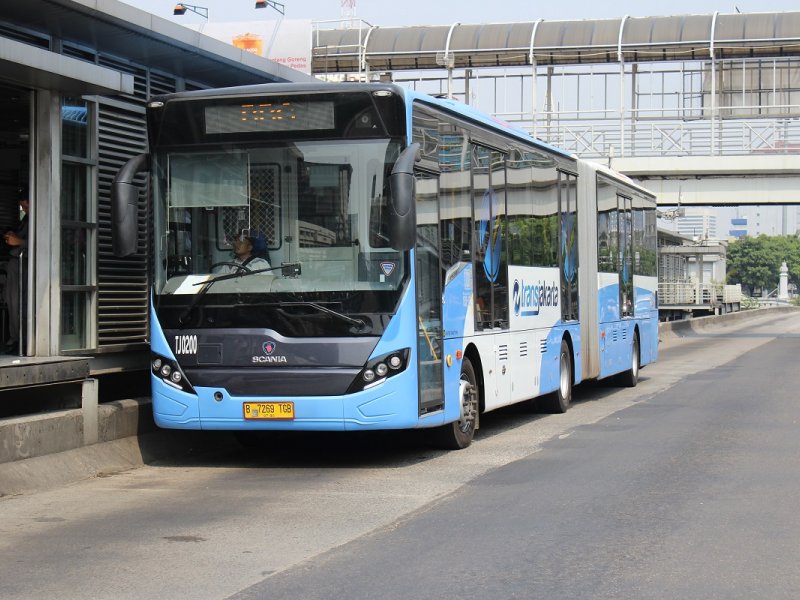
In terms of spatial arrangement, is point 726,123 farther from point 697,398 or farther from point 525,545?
point 525,545

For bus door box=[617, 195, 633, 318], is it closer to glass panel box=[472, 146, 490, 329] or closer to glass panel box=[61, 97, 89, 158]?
glass panel box=[472, 146, 490, 329]

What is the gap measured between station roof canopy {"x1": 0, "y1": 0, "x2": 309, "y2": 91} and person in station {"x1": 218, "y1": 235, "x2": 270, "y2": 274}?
2014 mm

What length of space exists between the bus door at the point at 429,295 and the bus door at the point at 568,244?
17.2 ft

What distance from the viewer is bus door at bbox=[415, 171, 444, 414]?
1162 centimetres

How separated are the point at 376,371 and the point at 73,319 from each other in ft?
11.8

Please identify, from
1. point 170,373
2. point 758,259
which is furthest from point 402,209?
point 758,259

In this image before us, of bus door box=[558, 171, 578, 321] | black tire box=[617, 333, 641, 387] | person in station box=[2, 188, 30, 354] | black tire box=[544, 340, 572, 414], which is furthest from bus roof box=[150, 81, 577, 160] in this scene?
black tire box=[617, 333, 641, 387]

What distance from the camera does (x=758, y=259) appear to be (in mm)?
190875

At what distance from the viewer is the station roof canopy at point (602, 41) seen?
4209cm

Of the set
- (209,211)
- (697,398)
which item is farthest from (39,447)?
(697,398)

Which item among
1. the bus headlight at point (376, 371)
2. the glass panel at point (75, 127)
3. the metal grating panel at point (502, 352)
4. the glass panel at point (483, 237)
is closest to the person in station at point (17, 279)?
the glass panel at point (75, 127)

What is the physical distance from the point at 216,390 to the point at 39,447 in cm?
160

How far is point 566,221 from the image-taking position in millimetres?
17625

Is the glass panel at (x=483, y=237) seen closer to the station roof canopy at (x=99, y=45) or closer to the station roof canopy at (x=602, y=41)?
the station roof canopy at (x=99, y=45)
